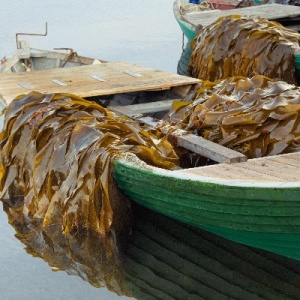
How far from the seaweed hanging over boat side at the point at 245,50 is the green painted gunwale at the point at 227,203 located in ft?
14.2

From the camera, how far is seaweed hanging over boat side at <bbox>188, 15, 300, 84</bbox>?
11.5 m

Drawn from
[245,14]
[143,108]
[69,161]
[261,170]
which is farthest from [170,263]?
[245,14]

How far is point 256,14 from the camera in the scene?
14344mm

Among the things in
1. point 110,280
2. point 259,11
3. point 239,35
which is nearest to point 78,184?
point 110,280

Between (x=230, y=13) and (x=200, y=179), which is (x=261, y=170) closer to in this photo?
(x=200, y=179)

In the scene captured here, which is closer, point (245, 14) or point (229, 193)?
point (229, 193)

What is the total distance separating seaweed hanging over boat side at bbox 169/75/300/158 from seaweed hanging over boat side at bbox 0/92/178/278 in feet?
1.91

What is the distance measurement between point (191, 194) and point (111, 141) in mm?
1310

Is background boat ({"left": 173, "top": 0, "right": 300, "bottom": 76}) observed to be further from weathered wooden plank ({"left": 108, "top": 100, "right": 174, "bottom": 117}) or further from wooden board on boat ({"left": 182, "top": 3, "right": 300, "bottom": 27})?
weathered wooden plank ({"left": 108, "top": 100, "right": 174, "bottom": 117})

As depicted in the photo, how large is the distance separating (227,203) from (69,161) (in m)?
2.00

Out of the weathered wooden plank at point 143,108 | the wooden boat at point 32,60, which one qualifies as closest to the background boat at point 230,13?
the wooden boat at point 32,60

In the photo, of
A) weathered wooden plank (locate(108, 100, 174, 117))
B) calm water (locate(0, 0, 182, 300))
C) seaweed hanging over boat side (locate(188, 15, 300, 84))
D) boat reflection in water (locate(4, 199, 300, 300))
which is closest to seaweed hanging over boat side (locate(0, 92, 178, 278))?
boat reflection in water (locate(4, 199, 300, 300))

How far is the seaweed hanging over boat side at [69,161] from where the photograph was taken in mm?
7852

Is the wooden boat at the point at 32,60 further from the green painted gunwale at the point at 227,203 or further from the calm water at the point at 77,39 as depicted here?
the green painted gunwale at the point at 227,203
